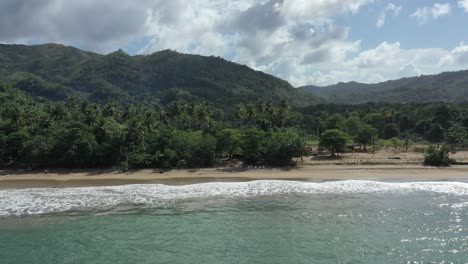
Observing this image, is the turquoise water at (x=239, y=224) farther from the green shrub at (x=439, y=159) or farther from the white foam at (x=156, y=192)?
the green shrub at (x=439, y=159)

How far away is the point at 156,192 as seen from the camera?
44.8 m

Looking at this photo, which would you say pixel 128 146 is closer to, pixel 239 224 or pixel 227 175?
pixel 227 175

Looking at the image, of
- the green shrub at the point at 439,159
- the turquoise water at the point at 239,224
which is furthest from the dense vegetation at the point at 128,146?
the green shrub at the point at 439,159

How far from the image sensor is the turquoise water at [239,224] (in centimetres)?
2503

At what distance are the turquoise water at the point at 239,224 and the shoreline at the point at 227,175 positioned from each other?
27.4 ft

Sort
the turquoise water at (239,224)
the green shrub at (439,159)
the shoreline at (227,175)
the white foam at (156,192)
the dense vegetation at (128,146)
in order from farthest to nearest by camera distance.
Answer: the green shrub at (439,159), the dense vegetation at (128,146), the shoreline at (227,175), the white foam at (156,192), the turquoise water at (239,224)

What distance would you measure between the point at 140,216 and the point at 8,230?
33.4 ft

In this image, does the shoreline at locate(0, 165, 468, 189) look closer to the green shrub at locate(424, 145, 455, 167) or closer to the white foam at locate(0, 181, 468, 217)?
the green shrub at locate(424, 145, 455, 167)

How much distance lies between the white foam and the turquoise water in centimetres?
12

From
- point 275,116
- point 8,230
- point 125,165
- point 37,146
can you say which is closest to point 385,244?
point 8,230

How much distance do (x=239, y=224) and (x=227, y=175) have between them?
92.8ft

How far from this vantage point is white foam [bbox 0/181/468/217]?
128 feet

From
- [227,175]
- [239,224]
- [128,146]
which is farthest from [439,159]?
[128,146]

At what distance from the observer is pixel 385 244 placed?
86.6 feet
